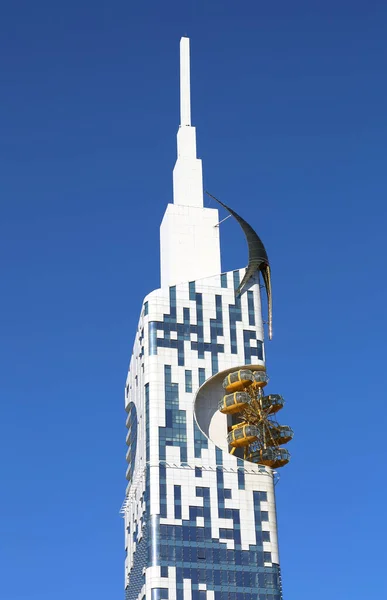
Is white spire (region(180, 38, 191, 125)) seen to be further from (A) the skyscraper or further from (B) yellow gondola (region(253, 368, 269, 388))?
(B) yellow gondola (region(253, 368, 269, 388))

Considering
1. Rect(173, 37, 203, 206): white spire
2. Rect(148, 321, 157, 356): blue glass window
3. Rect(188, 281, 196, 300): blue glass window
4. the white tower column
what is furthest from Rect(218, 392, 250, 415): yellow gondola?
Rect(173, 37, 203, 206): white spire

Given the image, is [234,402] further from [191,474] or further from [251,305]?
[251,305]

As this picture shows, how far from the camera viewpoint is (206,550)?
14388 centimetres

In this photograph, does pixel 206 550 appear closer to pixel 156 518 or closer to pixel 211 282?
pixel 156 518

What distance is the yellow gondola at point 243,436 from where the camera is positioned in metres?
150

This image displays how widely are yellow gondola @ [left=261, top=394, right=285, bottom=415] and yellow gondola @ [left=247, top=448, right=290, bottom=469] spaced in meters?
5.00

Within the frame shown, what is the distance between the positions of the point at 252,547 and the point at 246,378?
21.4 m

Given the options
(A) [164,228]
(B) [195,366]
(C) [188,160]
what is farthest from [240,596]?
(C) [188,160]

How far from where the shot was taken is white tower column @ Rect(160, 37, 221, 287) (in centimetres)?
16312

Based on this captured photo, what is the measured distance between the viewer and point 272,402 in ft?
502

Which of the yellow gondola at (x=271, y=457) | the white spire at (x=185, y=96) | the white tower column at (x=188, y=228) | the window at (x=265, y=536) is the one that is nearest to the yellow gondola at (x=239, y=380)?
the yellow gondola at (x=271, y=457)

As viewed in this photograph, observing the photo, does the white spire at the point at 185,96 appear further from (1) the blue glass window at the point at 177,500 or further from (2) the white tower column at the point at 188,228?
(1) the blue glass window at the point at 177,500

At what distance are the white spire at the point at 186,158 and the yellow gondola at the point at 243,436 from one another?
35.4 metres

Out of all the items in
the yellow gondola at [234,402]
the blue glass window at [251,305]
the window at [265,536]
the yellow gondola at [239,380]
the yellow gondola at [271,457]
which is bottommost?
the window at [265,536]
